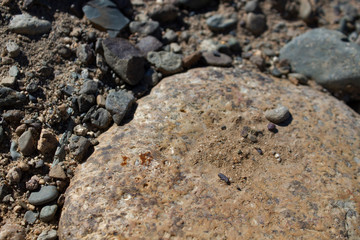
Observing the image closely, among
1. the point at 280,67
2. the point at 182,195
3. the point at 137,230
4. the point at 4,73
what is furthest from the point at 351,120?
the point at 4,73

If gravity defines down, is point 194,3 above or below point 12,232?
above

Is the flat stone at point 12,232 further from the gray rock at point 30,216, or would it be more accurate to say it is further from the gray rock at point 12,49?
the gray rock at point 12,49

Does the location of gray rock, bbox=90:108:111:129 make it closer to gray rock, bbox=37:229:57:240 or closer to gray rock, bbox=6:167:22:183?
gray rock, bbox=6:167:22:183

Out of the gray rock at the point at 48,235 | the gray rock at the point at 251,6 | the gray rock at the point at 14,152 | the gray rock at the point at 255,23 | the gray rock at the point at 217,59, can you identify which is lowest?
the gray rock at the point at 48,235

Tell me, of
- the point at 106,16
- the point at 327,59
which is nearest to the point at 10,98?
the point at 106,16

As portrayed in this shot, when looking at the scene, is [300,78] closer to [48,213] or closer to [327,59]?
[327,59]

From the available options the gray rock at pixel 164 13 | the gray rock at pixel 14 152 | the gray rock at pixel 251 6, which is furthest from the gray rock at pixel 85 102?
the gray rock at pixel 251 6

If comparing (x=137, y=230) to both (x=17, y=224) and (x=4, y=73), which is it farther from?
(x=4, y=73)

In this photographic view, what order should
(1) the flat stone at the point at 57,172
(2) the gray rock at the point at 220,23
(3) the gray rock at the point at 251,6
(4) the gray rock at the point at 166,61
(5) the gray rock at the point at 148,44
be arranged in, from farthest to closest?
1. (3) the gray rock at the point at 251,6
2. (2) the gray rock at the point at 220,23
3. (5) the gray rock at the point at 148,44
4. (4) the gray rock at the point at 166,61
5. (1) the flat stone at the point at 57,172

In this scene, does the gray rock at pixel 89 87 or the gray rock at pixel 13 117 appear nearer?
the gray rock at pixel 13 117
